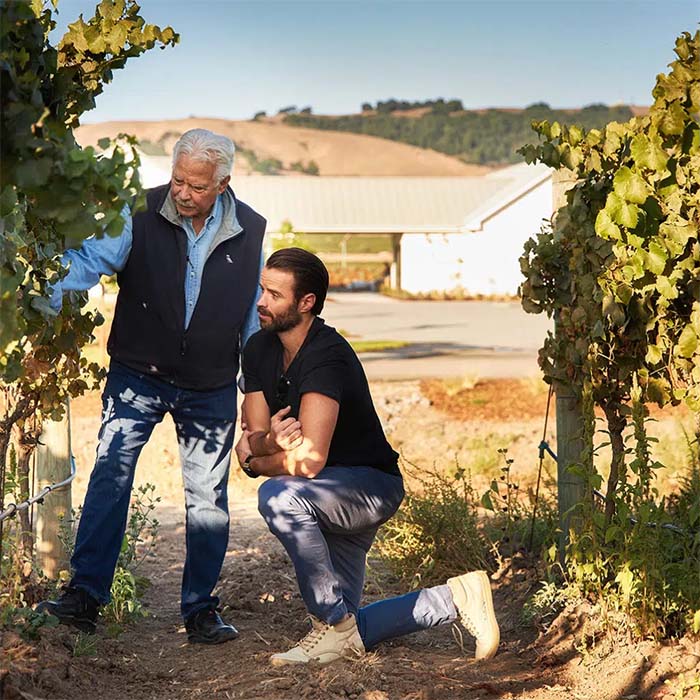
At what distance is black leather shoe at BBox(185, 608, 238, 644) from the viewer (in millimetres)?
4605

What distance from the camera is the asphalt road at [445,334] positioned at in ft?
53.9

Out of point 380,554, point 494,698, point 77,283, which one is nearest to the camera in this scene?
point 494,698

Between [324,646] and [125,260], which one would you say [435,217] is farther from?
[324,646]

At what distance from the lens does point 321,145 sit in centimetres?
14700

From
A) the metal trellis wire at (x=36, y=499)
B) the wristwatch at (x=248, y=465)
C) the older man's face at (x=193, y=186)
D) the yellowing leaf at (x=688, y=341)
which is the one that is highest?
the older man's face at (x=193, y=186)

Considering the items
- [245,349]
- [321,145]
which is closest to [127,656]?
[245,349]

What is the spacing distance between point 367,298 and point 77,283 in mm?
37859

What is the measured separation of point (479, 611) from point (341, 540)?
556 millimetres

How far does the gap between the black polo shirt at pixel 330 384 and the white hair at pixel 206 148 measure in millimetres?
644

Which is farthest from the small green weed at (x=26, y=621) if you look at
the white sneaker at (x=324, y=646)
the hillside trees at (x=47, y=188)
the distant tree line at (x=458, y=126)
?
the distant tree line at (x=458, y=126)

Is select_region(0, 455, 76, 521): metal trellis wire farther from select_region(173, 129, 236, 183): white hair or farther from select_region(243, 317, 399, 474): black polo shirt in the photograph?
select_region(173, 129, 236, 183): white hair

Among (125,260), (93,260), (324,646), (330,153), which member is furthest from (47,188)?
(330,153)

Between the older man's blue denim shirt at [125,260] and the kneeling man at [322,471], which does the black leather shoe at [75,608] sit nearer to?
the kneeling man at [322,471]

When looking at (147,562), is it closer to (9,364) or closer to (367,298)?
(9,364)
